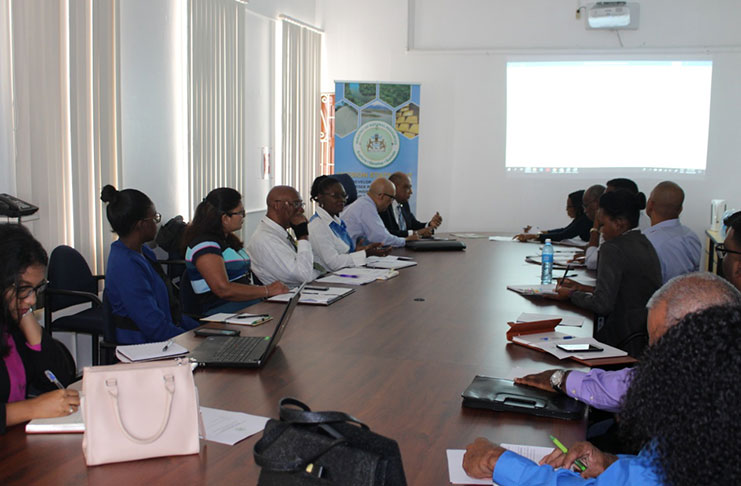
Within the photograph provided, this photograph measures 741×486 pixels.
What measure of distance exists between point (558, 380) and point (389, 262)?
9.53 ft

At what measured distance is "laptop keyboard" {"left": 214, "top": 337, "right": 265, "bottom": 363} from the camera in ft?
7.59

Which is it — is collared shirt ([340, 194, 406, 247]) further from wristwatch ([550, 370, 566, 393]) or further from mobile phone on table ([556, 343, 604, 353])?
wristwatch ([550, 370, 566, 393])

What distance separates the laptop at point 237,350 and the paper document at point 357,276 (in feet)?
4.85

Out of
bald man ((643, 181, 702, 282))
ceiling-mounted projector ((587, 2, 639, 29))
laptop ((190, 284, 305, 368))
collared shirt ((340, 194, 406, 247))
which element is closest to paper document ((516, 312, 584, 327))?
laptop ((190, 284, 305, 368))

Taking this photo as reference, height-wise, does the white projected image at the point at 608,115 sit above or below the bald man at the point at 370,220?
above

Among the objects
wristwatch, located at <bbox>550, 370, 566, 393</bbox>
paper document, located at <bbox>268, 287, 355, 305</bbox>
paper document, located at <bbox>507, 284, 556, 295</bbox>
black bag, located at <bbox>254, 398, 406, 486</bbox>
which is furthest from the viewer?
paper document, located at <bbox>507, 284, 556, 295</bbox>

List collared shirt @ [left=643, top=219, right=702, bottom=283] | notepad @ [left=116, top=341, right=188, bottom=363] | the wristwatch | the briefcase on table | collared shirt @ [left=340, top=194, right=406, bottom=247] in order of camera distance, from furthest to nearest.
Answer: collared shirt @ [left=340, top=194, right=406, bottom=247]
collared shirt @ [left=643, top=219, right=702, bottom=283]
notepad @ [left=116, top=341, right=188, bottom=363]
the wristwatch
the briefcase on table

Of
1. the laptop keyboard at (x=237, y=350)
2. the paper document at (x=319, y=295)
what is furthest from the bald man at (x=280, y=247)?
the laptop keyboard at (x=237, y=350)

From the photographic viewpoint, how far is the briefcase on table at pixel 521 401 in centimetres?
193

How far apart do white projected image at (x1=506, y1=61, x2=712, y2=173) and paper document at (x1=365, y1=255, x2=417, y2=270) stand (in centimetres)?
420

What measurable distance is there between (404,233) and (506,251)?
1367mm

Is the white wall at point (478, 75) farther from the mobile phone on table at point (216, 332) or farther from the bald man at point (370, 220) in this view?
the mobile phone on table at point (216, 332)

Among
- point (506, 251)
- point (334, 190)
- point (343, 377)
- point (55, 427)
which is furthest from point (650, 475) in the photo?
point (506, 251)

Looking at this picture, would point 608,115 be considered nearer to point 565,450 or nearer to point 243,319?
point 243,319
